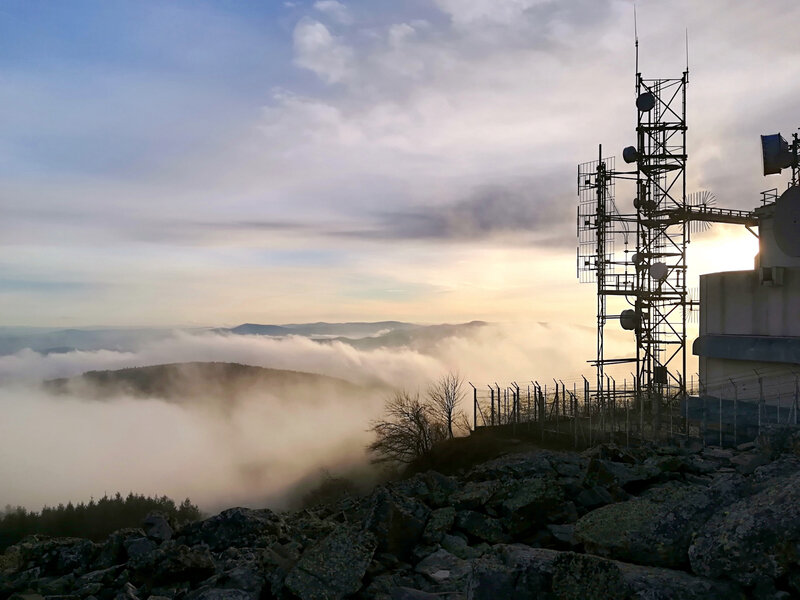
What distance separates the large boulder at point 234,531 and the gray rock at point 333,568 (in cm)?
248

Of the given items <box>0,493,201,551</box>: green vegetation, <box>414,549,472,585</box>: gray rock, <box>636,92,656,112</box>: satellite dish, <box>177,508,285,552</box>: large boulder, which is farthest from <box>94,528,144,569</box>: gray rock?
<box>636,92,656,112</box>: satellite dish

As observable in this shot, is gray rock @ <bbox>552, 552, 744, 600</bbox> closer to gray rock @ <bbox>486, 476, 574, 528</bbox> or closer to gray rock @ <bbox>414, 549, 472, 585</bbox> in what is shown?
gray rock @ <bbox>414, 549, 472, 585</bbox>

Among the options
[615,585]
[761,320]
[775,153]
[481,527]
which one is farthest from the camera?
[775,153]

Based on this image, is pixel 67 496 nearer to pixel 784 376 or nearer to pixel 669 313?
pixel 669 313

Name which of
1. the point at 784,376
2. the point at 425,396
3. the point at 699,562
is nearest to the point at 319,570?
the point at 699,562

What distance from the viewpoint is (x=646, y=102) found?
105 feet

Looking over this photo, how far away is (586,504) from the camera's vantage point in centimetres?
980

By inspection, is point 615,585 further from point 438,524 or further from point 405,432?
point 405,432

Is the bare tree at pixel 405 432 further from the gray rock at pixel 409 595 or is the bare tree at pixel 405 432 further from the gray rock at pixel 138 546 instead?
the gray rock at pixel 409 595

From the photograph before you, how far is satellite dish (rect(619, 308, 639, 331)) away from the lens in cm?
3250

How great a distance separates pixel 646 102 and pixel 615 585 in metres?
31.5

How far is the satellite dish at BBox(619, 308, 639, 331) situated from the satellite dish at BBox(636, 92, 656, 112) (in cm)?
1072

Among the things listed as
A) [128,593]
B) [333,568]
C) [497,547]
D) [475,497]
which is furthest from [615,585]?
[128,593]

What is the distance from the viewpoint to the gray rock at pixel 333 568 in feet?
23.8
